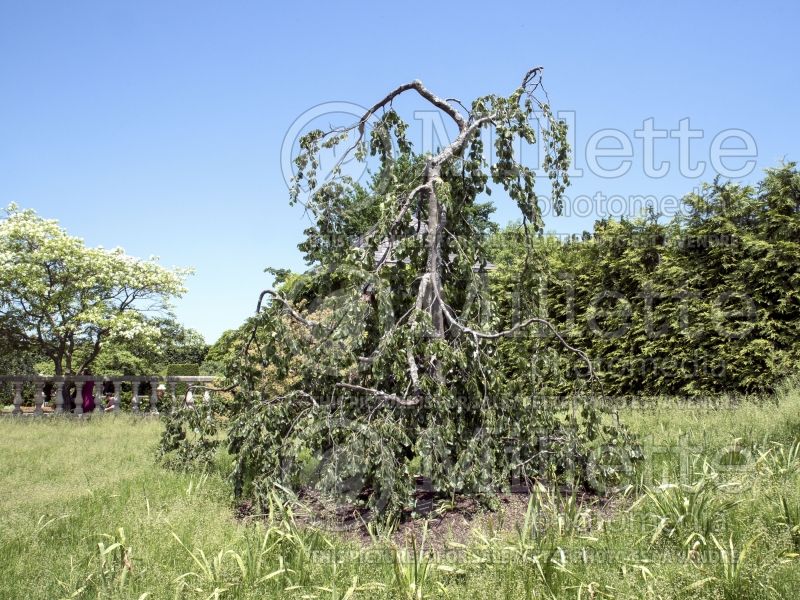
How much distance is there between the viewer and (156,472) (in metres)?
6.60

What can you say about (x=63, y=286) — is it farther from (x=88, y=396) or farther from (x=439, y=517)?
(x=439, y=517)

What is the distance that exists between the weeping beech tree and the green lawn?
1.30 ft

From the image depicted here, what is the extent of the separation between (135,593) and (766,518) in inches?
152

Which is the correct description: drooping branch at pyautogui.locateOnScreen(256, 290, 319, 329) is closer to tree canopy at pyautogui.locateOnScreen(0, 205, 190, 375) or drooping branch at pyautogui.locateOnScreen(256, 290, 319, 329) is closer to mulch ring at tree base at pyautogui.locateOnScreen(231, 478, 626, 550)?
mulch ring at tree base at pyautogui.locateOnScreen(231, 478, 626, 550)

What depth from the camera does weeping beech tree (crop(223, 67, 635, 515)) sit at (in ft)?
15.4

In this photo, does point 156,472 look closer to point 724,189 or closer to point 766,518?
point 766,518

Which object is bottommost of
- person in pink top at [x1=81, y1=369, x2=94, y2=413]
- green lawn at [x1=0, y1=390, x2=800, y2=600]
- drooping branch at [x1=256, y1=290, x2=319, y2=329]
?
green lawn at [x1=0, y1=390, x2=800, y2=600]

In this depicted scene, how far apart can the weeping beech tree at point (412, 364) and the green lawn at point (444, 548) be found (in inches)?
15.6

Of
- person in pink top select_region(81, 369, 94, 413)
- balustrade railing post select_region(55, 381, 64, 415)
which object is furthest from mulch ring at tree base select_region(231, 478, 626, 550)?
person in pink top select_region(81, 369, 94, 413)

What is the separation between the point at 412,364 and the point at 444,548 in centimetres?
130

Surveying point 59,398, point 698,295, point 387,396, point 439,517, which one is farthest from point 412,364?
point 59,398

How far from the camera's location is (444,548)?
166 inches

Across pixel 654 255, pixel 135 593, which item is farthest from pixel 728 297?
pixel 135 593

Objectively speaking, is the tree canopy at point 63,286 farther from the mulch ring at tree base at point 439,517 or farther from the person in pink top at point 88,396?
the mulch ring at tree base at point 439,517
